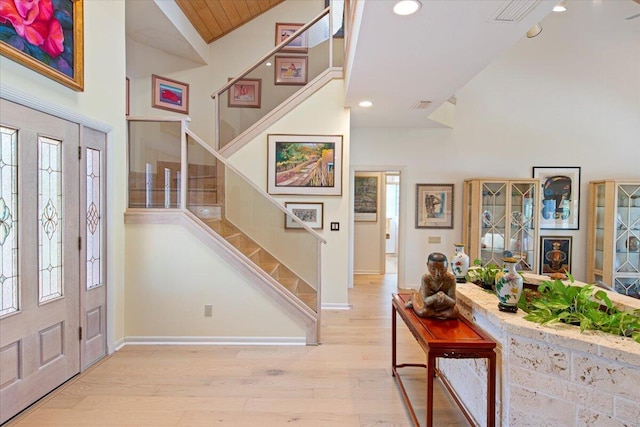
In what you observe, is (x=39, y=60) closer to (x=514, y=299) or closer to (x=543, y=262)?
(x=514, y=299)

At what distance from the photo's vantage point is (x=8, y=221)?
2.20 metres

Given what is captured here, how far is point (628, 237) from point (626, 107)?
7.43 feet

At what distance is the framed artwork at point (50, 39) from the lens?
6.93ft

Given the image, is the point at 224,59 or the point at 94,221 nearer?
the point at 94,221

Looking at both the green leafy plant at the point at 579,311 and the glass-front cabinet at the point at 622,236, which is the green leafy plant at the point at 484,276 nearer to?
the green leafy plant at the point at 579,311

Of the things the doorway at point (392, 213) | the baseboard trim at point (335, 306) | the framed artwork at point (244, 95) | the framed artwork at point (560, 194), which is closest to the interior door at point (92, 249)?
the framed artwork at point (244, 95)

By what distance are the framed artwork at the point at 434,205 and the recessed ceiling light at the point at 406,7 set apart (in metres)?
3.84

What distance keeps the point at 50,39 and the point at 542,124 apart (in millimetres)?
6726

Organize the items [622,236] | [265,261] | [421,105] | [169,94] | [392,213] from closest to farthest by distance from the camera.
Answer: [265,261], [421,105], [622,236], [169,94], [392,213]

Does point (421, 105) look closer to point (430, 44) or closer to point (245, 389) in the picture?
point (430, 44)

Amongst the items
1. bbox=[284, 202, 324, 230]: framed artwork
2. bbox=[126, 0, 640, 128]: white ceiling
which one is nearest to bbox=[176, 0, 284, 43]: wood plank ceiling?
bbox=[126, 0, 640, 128]: white ceiling

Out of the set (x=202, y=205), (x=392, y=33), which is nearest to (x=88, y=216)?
(x=202, y=205)

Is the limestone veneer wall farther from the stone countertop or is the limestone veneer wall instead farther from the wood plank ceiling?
the wood plank ceiling

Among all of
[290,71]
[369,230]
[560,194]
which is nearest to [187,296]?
[290,71]
